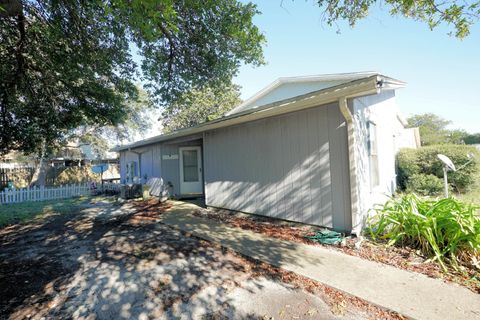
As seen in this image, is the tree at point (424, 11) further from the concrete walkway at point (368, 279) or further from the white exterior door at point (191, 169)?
the white exterior door at point (191, 169)

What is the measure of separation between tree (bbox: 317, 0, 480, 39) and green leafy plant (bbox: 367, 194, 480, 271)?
3.57 meters

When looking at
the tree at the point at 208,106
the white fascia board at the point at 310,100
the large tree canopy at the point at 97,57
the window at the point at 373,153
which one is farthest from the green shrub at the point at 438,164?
the tree at the point at 208,106

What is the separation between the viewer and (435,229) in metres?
3.84

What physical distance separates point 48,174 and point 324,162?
19.9 m

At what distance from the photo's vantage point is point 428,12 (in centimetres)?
498

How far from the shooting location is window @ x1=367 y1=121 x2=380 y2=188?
5.58 m

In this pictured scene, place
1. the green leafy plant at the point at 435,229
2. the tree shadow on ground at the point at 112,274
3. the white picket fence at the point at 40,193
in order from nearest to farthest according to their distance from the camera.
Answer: the tree shadow on ground at the point at 112,274, the green leafy plant at the point at 435,229, the white picket fence at the point at 40,193

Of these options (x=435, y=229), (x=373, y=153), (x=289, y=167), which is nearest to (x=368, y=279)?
(x=435, y=229)

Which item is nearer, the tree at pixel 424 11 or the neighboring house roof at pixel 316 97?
the neighboring house roof at pixel 316 97

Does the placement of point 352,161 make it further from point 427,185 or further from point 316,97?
point 427,185

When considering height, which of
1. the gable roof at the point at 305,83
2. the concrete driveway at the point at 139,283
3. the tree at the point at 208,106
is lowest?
the concrete driveway at the point at 139,283

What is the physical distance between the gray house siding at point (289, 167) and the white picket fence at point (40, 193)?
1013 centimetres

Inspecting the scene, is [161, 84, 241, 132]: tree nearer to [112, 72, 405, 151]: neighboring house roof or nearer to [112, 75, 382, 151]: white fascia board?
[112, 72, 405, 151]: neighboring house roof

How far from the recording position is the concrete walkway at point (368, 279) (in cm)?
256
